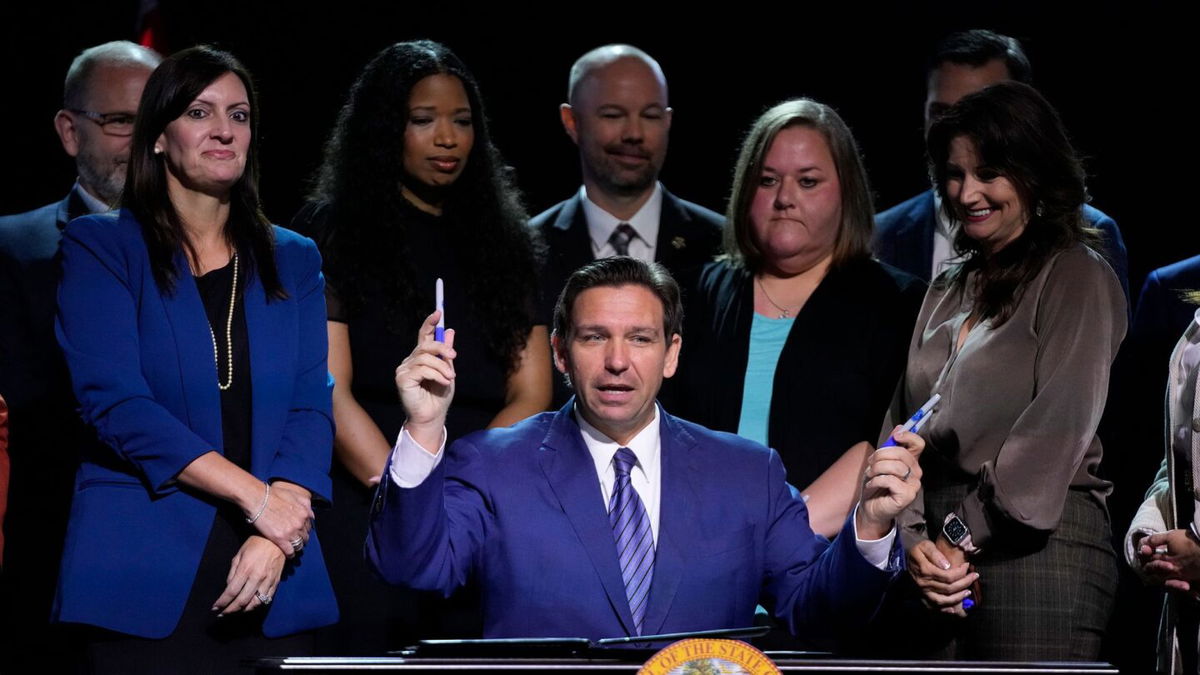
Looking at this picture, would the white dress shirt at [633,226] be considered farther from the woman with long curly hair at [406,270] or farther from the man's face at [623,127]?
the woman with long curly hair at [406,270]

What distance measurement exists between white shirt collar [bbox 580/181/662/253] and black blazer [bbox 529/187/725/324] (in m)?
0.02

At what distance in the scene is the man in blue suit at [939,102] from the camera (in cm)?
430

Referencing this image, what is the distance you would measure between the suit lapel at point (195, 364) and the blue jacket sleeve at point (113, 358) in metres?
0.06

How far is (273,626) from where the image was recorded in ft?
9.76

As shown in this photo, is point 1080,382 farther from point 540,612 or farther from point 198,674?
point 198,674

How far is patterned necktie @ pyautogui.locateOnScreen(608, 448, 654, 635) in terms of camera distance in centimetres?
269

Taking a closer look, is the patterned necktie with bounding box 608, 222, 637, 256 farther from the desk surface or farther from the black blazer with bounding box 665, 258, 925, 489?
the desk surface

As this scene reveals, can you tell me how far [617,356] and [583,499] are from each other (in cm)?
27

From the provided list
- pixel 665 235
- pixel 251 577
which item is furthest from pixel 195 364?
pixel 665 235

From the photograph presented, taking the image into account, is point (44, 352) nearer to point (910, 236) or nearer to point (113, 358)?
point (113, 358)

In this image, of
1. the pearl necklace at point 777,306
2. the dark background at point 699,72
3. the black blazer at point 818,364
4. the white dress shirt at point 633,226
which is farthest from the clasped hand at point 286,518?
the dark background at point 699,72

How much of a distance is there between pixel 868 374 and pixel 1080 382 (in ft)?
2.30

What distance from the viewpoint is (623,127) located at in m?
4.59

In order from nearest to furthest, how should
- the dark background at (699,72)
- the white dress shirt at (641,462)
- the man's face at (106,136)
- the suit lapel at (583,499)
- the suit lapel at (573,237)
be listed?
the suit lapel at (583,499), the white dress shirt at (641,462), the man's face at (106,136), the suit lapel at (573,237), the dark background at (699,72)
